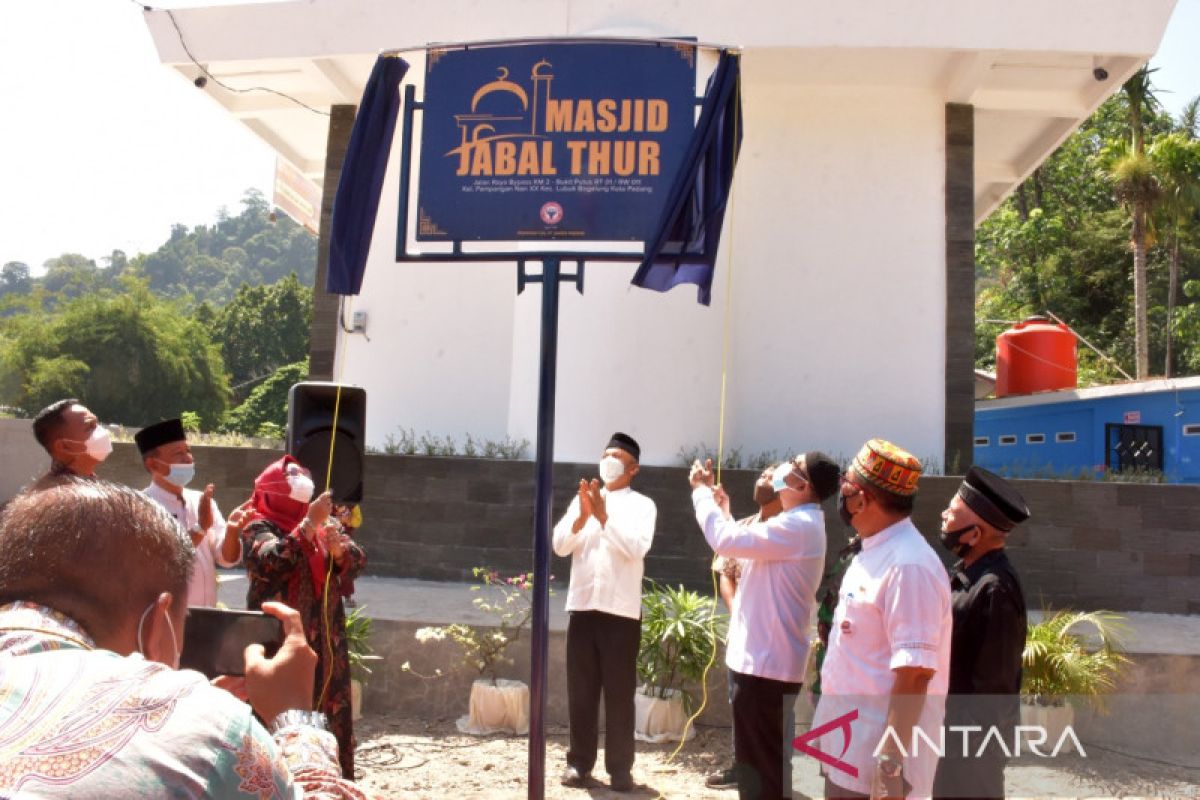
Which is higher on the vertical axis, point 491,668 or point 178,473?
point 178,473

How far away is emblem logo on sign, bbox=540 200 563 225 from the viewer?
Result: 4.58 metres

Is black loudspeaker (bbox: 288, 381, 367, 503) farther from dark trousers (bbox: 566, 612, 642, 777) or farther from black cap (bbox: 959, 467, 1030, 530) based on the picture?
black cap (bbox: 959, 467, 1030, 530)

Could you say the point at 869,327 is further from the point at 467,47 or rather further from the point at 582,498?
the point at 467,47

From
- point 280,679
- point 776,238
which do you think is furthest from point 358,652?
point 776,238

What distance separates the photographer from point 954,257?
1098cm

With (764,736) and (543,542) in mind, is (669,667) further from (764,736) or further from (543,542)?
(543,542)

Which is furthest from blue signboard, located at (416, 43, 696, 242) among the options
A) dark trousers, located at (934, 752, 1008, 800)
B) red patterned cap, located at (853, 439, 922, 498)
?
dark trousers, located at (934, 752, 1008, 800)

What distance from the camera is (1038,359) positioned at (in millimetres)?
16062

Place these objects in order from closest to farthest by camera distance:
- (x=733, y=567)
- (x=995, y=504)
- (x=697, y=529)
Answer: (x=995, y=504), (x=733, y=567), (x=697, y=529)

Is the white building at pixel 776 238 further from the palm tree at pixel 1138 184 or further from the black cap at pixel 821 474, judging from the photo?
the palm tree at pixel 1138 184

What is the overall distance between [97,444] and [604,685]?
111 inches

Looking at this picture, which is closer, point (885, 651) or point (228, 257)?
point (885, 651)

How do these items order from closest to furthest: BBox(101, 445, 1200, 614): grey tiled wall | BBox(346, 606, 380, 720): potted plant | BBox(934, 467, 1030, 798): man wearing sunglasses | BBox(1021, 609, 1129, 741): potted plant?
BBox(934, 467, 1030, 798): man wearing sunglasses, BBox(1021, 609, 1129, 741): potted plant, BBox(346, 606, 380, 720): potted plant, BBox(101, 445, 1200, 614): grey tiled wall

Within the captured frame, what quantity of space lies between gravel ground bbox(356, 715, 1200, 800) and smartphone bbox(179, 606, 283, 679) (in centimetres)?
392
